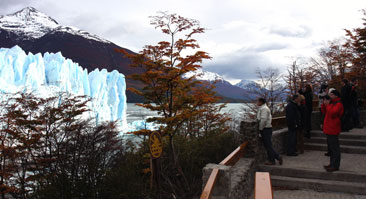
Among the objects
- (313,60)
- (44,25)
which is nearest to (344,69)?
(313,60)

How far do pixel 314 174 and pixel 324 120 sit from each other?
1.49 m

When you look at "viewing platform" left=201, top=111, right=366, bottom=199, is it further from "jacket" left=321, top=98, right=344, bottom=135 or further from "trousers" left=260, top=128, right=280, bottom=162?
"jacket" left=321, top=98, right=344, bottom=135

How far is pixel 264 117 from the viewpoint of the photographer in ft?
22.7

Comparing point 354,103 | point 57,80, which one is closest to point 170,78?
point 354,103

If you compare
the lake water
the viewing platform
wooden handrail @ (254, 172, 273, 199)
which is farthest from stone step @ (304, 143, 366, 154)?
wooden handrail @ (254, 172, 273, 199)

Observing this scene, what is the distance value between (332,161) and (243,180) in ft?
8.35

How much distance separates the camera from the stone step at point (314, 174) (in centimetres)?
635

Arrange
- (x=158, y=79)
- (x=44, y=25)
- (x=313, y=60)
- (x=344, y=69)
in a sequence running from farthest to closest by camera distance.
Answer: (x=44, y=25)
(x=313, y=60)
(x=344, y=69)
(x=158, y=79)

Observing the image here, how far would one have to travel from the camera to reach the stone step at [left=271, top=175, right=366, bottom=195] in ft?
20.0

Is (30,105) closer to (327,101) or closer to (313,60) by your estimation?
(327,101)

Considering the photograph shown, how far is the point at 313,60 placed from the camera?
2759 centimetres

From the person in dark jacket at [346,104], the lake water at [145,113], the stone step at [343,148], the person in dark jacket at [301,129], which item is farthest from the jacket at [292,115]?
the lake water at [145,113]

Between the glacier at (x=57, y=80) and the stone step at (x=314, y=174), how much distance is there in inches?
677

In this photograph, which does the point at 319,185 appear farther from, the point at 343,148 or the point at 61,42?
the point at 61,42
